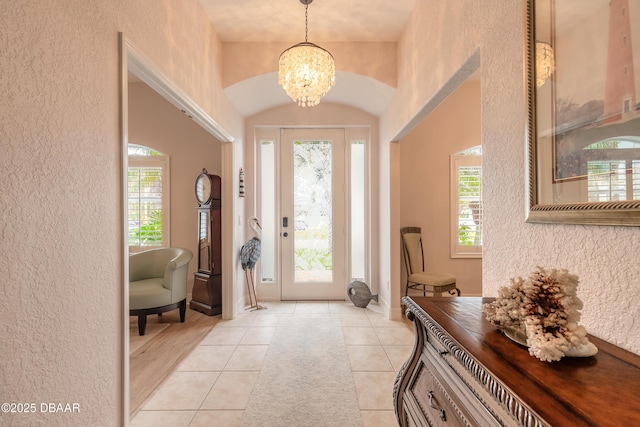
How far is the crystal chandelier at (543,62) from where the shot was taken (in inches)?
41.7

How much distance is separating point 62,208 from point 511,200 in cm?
180

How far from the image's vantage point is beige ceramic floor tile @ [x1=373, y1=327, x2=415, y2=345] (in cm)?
312

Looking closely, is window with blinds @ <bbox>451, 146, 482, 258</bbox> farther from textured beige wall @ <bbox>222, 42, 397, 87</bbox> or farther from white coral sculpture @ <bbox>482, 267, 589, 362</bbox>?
white coral sculpture @ <bbox>482, 267, 589, 362</bbox>

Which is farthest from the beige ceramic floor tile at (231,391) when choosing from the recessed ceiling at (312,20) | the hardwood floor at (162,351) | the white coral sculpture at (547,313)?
the recessed ceiling at (312,20)

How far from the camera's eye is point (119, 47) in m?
1.59

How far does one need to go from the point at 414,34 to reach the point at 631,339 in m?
2.69

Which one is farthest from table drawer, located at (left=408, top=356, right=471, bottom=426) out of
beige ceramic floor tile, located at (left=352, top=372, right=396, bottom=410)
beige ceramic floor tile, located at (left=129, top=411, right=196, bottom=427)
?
beige ceramic floor tile, located at (left=129, top=411, right=196, bottom=427)

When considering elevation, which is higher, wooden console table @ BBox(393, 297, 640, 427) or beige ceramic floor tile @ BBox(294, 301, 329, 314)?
wooden console table @ BBox(393, 297, 640, 427)

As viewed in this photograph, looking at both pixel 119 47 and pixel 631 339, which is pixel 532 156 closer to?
pixel 631 339

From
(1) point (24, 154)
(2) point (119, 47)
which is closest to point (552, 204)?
(1) point (24, 154)

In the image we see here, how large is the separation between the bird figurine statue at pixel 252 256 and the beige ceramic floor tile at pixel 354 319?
1.13 m

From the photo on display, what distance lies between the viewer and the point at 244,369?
2576 millimetres

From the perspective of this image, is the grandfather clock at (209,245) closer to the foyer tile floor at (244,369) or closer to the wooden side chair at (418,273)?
the foyer tile floor at (244,369)

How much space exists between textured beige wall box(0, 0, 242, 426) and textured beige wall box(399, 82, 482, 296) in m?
3.61
